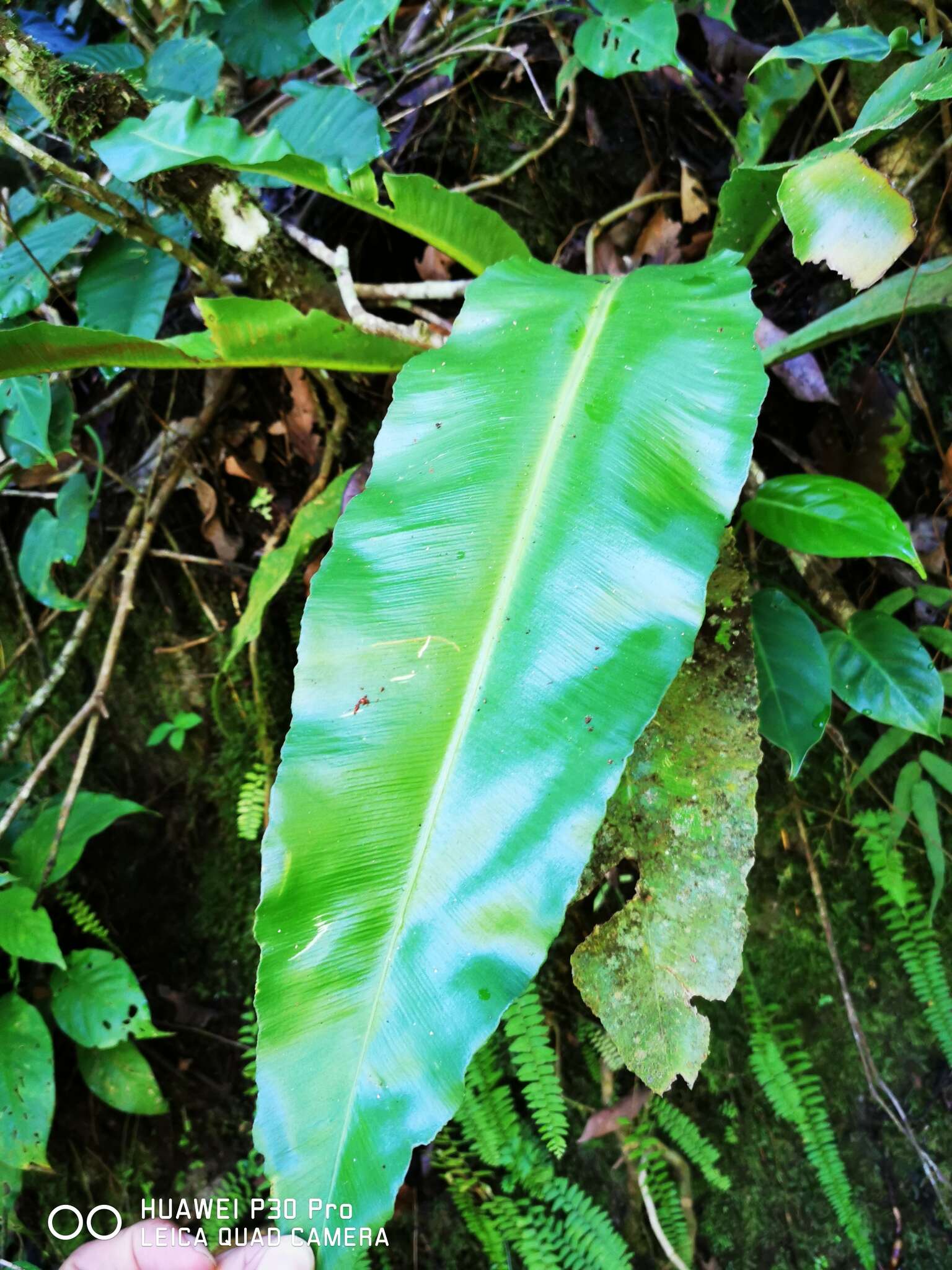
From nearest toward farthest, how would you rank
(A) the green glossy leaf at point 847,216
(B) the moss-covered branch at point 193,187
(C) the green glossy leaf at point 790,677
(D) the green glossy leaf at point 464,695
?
→ (D) the green glossy leaf at point 464,695, (A) the green glossy leaf at point 847,216, (C) the green glossy leaf at point 790,677, (B) the moss-covered branch at point 193,187

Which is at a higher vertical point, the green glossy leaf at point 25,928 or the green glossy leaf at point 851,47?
the green glossy leaf at point 851,47

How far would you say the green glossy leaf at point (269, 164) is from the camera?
0.96m

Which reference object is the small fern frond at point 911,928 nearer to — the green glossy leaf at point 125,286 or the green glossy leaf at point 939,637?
the green glossy leaf at point 939,637

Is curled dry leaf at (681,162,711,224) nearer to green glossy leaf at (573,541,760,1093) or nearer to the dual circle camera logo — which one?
green glossy leaf at (573,541,760,1093)

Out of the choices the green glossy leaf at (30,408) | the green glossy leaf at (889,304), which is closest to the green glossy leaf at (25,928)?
the green glossy leaf at (30,408)

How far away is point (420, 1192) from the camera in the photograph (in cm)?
141

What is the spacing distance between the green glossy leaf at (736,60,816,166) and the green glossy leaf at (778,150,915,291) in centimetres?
54

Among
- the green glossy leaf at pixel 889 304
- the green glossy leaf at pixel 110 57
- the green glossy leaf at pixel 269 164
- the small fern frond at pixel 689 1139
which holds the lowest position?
the small fern frond at pixel 689 1139

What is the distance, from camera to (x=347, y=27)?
1035 mm

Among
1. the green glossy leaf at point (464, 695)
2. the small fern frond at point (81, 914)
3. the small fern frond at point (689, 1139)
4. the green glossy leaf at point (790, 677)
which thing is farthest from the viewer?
the small fern frond at point (81, 914)

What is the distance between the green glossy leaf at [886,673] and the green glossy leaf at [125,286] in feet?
3.74

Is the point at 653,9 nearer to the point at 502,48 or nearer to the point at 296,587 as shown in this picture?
the point at 502,48

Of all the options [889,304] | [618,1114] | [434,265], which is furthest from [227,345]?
[618,1114]

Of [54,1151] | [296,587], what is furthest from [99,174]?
[54,1151]
